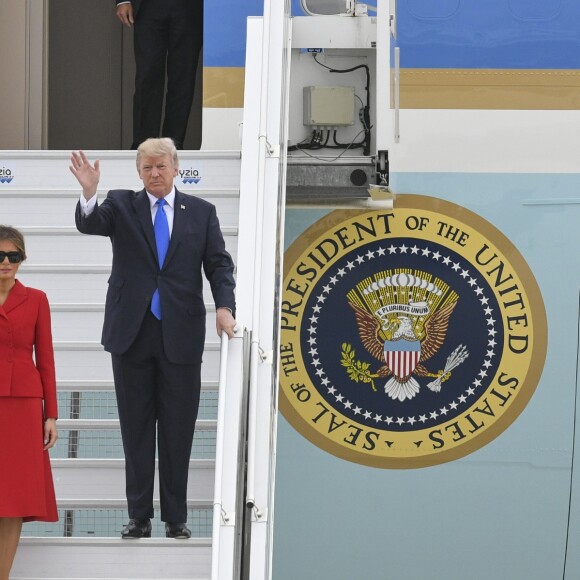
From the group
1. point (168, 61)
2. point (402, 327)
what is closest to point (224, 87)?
point (168, 61)

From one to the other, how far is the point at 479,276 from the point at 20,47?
11.2 ft

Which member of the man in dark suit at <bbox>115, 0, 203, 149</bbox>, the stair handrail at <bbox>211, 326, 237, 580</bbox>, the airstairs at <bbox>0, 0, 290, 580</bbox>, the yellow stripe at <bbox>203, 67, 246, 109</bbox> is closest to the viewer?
the stair handrail at <bbox>211, 326, 237, 580</bbox>

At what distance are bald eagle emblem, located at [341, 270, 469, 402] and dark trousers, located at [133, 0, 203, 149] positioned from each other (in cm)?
148

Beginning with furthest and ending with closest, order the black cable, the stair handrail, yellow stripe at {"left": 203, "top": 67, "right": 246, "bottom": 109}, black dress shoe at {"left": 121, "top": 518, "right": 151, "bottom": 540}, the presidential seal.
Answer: yellow stripe at {"left": 203, "top": 67, "right": 246, "bottom": 109} < the presidential seal < the black cable < black dress shoe at {"left": 121, "top": 518, "right": 151, "bottom": 540} < the stair handrail

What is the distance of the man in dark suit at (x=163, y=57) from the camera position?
23.7ft

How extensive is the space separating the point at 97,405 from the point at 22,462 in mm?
1111

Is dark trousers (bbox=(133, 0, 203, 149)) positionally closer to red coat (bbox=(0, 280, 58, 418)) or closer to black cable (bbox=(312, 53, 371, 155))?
black cable (bbox=(312, 53, 371, 155))

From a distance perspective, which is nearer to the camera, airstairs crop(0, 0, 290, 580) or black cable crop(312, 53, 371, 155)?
airstairs crop(0, 0, 290, 580)

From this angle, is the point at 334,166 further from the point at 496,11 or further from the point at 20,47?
the point at 20,47

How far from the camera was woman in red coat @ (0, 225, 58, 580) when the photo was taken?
4.58 metres

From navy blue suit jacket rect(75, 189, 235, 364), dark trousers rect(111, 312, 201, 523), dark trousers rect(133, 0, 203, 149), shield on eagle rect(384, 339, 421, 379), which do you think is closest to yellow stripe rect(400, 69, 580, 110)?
shield on eagle rect(384, 339, 421, 379)

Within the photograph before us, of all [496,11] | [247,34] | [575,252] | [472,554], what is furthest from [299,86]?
[472,554]

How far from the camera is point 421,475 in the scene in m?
6.48

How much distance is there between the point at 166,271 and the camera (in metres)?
4.77
